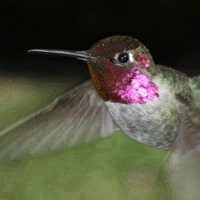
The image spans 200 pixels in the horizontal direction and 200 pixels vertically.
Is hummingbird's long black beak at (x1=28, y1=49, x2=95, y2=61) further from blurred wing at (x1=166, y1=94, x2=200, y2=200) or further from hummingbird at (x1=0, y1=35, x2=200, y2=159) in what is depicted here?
blurred wing at (x1=166, y1=94, x2=200, y2=200)

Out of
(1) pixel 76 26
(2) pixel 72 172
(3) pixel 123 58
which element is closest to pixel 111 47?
(3) pixel 123 58

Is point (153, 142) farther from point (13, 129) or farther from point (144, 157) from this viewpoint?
point (144, 157)

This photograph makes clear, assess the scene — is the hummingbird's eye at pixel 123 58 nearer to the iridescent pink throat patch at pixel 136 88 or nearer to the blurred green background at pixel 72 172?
the iridescent pink throat patch at pixel 136 88

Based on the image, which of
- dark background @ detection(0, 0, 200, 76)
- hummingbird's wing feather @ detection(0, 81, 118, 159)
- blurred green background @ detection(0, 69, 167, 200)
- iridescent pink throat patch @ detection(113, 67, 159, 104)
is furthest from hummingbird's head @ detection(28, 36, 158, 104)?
dark background @ detection(0, 0, 200, 76)

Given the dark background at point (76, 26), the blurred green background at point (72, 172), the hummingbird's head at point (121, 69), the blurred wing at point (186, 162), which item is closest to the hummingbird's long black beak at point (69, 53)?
the hummingbird's head at point (121, 69)

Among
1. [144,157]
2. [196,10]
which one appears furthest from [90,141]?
[196,10]
